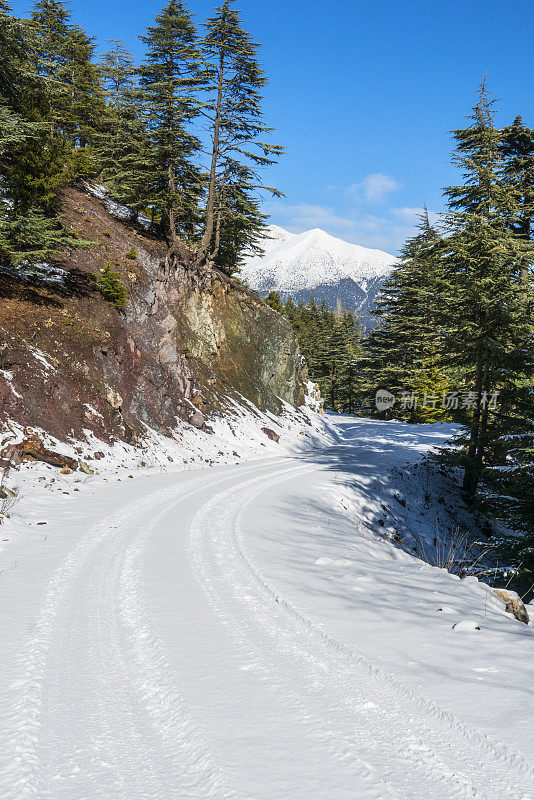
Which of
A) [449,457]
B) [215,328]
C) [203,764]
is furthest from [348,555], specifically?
[215,328]

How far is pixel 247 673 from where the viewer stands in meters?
3.51

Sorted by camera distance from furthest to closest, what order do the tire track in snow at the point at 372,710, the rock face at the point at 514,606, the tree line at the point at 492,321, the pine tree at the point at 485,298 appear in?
the pine tree at the point at 485,298 → the tree line at the point at 492,321 → the rock face at the point at 514,606 → the tire track in snow at the point at 372,710

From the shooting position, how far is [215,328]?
86.9 feet

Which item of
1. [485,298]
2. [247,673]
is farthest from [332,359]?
[247,673]

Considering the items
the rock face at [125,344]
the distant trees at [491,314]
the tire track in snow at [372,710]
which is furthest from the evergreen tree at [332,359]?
the tire track in snow at [372,710]

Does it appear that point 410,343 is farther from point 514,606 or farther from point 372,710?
point 372,710

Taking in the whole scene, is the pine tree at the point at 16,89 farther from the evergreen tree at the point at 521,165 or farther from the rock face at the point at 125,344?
the evergreen tree at the point at 521,165

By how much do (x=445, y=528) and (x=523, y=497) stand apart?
526 cm

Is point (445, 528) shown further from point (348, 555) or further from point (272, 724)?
point (272, 724)

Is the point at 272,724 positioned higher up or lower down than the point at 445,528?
higher up

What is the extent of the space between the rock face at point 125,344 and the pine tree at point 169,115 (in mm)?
2514

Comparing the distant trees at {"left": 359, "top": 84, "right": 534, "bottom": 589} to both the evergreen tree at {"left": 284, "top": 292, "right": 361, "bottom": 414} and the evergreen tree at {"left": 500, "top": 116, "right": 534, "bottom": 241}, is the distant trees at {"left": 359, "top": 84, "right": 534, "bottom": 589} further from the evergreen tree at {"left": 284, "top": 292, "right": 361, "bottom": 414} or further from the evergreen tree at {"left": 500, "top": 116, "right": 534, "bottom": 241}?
the evergreen tree at {"left": 284, "top": 292, "right": 361, "bottom": 414}

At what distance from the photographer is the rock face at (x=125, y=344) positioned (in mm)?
14203

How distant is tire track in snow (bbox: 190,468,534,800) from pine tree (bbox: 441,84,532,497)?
13300 mm
